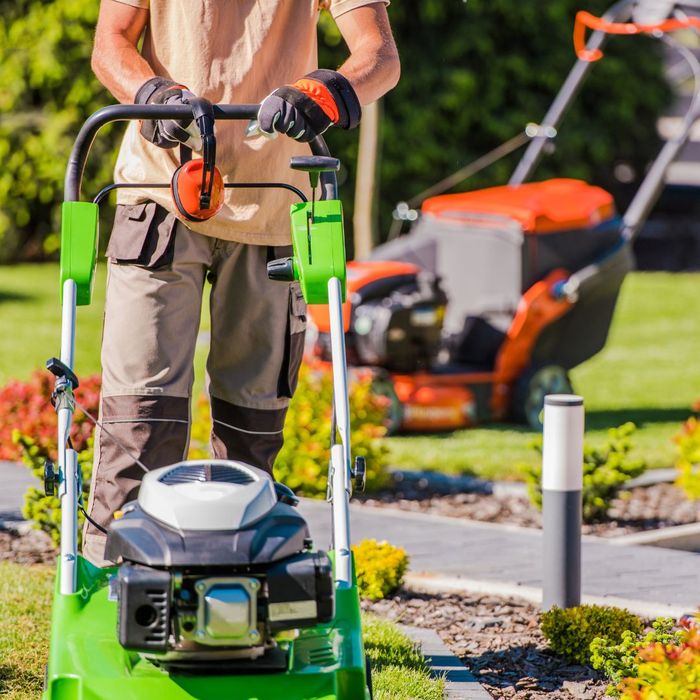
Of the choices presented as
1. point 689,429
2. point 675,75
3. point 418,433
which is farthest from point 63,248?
point 675,75

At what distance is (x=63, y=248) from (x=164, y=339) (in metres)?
0.39

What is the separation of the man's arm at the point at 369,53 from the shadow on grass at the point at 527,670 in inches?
60.1

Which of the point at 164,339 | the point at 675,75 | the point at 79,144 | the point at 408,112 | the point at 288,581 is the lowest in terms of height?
the point at 288,581

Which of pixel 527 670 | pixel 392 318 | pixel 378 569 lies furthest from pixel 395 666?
pixel 392 318

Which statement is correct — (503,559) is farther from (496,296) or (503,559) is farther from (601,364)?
(601,364)

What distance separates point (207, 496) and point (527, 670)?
1.64 meters

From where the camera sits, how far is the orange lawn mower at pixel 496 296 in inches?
300

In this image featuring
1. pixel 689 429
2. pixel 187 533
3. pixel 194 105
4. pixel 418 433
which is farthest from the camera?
pixel 418 433

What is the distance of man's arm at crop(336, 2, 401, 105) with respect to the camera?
3152 millimetres

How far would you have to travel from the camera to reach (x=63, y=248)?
2.89 m

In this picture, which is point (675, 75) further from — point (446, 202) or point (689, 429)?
point (689, 429)

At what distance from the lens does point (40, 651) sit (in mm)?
3621

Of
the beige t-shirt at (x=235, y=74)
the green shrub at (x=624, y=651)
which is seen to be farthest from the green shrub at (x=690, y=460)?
the beige t-shirt at (x=235, y=74)

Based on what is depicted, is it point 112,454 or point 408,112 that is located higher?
point 408,112
